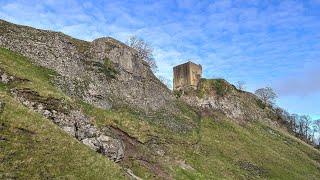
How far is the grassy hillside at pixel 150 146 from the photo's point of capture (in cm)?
2458

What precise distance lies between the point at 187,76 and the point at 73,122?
45.7m

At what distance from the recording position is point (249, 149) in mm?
57969

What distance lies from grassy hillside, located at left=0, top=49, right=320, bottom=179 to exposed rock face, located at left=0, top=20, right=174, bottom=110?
6.54 feet

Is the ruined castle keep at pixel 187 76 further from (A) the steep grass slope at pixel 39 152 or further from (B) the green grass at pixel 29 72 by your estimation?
(A) the steep grass slope at pixel 39 152

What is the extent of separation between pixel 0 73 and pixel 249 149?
35.1m

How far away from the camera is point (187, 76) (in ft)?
253

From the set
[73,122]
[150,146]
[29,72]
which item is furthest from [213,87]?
[73,122]

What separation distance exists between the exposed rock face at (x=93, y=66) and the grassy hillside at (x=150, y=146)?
1.99 metres

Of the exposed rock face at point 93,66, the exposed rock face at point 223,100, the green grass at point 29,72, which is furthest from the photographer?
the exposed rock face at point 223,100

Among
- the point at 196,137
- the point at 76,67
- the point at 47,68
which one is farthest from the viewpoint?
the point at 196,137

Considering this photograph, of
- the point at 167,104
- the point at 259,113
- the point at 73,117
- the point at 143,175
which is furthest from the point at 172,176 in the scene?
the point at 259,113

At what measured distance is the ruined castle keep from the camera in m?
76.6

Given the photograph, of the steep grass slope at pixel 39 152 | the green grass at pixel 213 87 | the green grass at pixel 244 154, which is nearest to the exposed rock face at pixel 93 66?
the green grass at pixel 244 154

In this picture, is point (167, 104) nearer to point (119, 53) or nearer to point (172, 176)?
point (119, 53)
